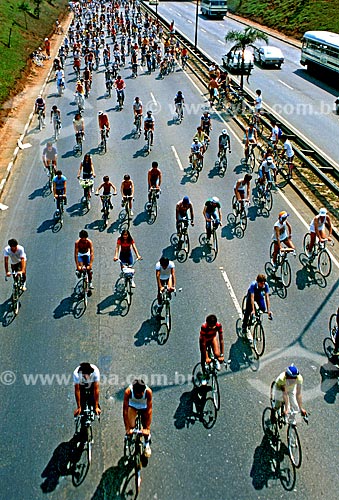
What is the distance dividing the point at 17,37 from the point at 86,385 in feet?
150

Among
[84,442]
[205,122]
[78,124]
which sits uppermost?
[84,442]

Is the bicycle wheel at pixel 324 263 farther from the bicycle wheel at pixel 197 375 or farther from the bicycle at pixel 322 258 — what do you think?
the bicycle wheel at pixel 197 375

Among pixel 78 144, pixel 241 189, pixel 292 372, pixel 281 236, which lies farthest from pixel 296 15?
pixel 292 372

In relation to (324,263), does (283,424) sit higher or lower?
higher

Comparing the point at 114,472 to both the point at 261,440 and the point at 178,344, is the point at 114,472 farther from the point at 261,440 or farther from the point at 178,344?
the point at 178,344

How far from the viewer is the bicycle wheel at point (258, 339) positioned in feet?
35.5

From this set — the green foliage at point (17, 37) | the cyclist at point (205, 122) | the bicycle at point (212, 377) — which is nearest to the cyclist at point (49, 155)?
the cyclist at point (205, 122)

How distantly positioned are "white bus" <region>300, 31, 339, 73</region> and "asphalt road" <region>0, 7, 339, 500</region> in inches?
899

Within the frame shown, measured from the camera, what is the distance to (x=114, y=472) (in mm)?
8164

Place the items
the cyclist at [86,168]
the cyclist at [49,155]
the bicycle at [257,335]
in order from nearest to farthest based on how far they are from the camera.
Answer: the bicycle at [257,335] < the cyclist at [86,168] < the cyclist at [49,155]

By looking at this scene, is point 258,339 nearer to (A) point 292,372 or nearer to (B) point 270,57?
(A) point 292,372

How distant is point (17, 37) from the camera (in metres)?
47.0

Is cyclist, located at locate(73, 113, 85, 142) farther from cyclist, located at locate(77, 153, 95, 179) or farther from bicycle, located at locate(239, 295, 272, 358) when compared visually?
bicycle, located at locate(239, 295, 272, 358)

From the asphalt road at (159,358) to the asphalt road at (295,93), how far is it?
926 centimetres
